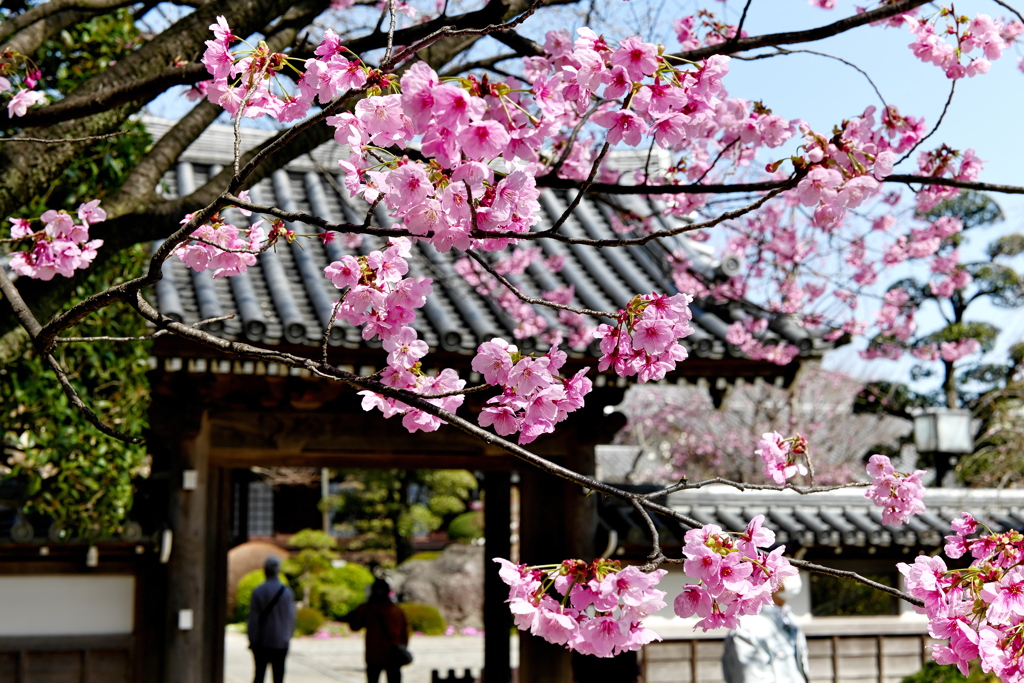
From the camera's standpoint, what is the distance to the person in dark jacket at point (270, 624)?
373 inches

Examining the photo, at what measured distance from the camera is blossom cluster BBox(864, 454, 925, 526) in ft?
9.53

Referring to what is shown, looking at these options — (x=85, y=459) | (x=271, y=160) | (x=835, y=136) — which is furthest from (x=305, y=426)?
(x=835, y=136)

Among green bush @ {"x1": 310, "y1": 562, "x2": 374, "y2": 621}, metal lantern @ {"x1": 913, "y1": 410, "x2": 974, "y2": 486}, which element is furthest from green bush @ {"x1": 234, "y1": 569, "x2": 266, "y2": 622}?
metal lantern @ {"x1": 913, "y1": 410, "x2": 974, "y2": 486}

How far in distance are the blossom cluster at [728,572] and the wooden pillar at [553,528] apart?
17.1 feet

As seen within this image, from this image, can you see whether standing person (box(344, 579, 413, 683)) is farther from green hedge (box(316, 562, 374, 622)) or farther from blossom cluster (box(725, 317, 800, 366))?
green hedge (box(316, 562, 374, 622))

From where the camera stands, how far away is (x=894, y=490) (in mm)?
2922

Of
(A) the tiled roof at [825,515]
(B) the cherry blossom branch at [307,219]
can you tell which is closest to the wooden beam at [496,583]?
(A) the tiled roof at [825,515]

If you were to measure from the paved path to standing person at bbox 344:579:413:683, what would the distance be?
10.7ft

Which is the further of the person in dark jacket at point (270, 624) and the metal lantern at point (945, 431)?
the metal lantern at point (945, 431)

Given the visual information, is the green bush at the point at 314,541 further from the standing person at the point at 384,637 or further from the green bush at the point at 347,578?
the standing person at the point at 384,637

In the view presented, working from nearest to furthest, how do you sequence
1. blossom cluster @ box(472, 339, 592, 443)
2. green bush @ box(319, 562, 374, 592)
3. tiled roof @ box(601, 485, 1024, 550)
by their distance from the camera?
blossom cluster @ box(472, 339, 592, 443) < tiled roof @ box(601, 485, 1024, 550) < green bush @ box(319, 562, 374, 592)

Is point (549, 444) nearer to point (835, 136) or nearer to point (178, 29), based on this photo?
point (178, 29)

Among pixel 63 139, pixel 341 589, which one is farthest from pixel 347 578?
pixel 63 139

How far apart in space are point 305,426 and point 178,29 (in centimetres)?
380
